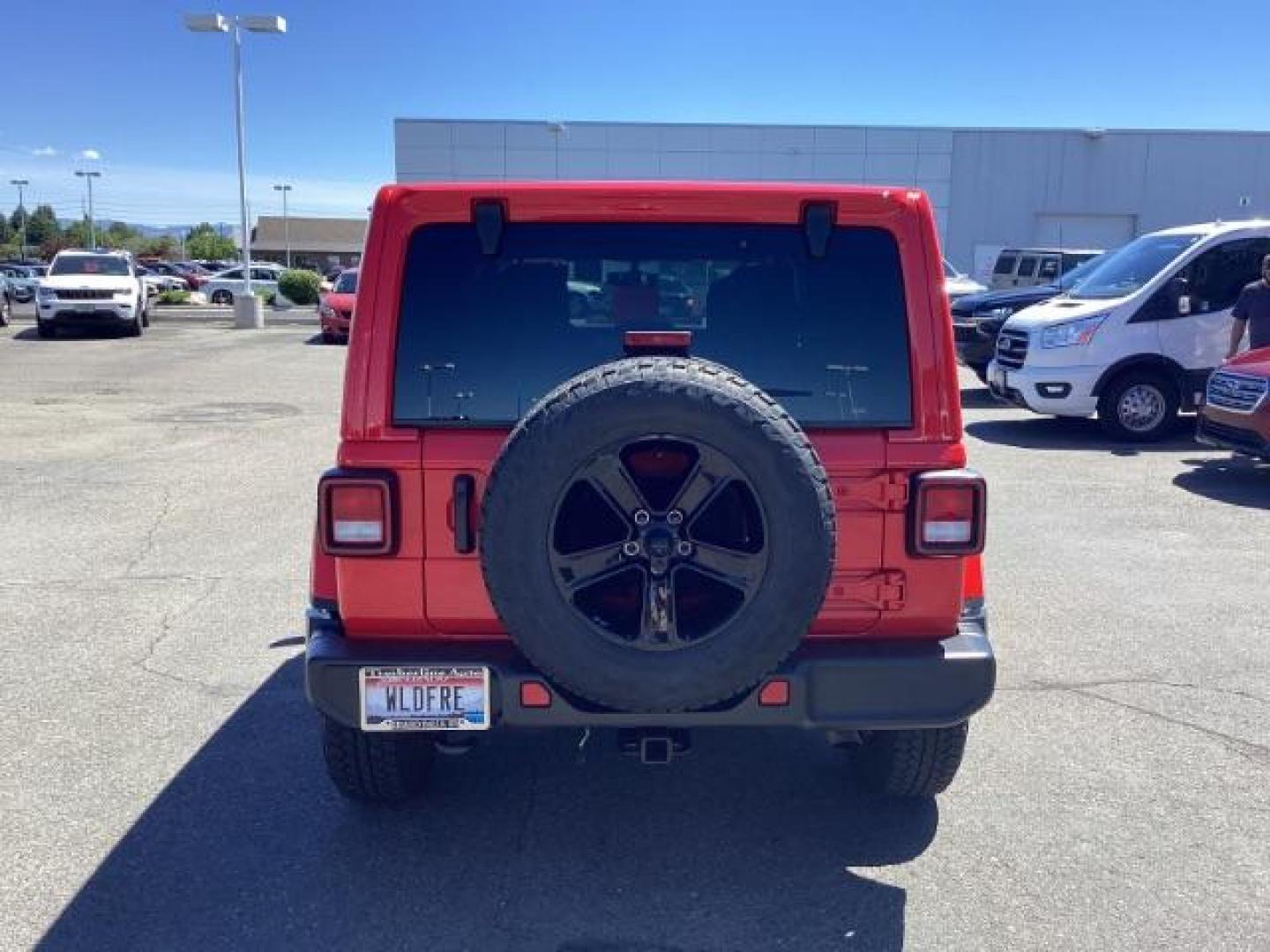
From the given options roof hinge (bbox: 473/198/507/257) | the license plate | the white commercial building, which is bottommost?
the license plate

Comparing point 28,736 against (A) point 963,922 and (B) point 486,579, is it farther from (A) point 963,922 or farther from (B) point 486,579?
(A) point 963,922

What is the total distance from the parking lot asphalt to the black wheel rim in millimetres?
889

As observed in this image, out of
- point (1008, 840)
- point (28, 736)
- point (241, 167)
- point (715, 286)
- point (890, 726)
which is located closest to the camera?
point (890, 726)

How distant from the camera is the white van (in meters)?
11.3

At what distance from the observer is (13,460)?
1010cm

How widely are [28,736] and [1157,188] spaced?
43762mm

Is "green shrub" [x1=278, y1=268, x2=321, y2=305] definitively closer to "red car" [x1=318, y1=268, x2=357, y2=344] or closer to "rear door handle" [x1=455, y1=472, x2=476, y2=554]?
"red car" [x1=318, y1=268, x2=357, y2=344]

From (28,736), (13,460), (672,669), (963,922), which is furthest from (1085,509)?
(13,460)

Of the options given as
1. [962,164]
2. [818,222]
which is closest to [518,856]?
[818,222]

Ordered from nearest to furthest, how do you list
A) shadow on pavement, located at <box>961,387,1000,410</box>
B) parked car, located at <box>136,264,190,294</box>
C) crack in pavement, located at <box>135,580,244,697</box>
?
crack in pavement, located at <box>135,580,244,697</box> < shadow on pavement, located at <box>961,387,1000,410</box> < parked car, located at <box>136,264,190,294</box>

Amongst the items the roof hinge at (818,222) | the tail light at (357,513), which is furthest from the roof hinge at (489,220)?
the roof hinge at (818,222)

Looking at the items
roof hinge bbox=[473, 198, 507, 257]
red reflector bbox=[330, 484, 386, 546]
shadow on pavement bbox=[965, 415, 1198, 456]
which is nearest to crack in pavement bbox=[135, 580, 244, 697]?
red reflector bbox=[330, 484, 386, 546]

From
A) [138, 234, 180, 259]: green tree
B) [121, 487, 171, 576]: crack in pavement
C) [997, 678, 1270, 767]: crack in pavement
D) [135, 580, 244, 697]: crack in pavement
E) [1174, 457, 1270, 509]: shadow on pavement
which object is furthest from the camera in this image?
[138, 234, 180, 259]: green tree

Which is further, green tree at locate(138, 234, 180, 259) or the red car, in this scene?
green tree at locate(138, 234, 180, 259)
